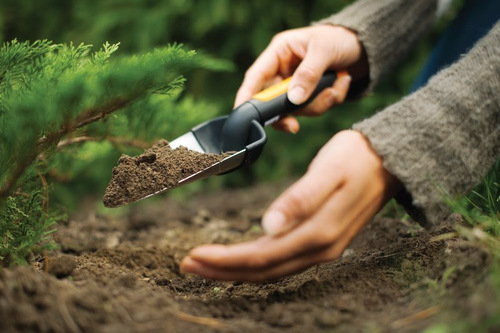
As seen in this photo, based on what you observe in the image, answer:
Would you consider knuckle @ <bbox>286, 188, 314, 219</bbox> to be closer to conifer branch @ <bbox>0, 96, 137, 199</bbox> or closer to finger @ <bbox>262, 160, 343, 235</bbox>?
finger @ <bbox>262, 160, 343, 235</bbox>

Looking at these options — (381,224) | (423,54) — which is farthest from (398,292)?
(423,54)

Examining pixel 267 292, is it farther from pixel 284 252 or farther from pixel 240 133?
pixel 240 133

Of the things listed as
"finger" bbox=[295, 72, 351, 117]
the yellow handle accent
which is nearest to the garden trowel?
the yellow handle accent

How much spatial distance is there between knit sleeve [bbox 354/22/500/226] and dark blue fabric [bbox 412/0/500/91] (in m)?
0.67

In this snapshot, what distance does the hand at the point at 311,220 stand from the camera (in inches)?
45.3

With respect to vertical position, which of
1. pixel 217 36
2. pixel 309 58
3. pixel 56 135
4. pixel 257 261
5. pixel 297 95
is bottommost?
pixel 257 261

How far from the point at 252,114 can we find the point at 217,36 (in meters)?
2.28

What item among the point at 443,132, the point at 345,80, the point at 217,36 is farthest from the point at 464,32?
the point at 217,36

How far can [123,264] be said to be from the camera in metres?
1.65

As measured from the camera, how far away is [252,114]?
5.61 ft

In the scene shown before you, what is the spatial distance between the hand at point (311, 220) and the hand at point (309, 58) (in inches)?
28.3

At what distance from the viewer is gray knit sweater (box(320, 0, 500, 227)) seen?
1.28 m

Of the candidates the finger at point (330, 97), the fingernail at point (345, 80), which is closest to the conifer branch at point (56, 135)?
the finger at point (330, 97)

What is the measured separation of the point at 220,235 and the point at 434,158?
1.17m
